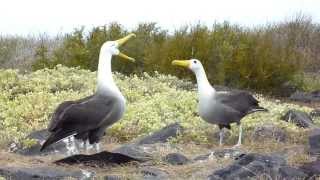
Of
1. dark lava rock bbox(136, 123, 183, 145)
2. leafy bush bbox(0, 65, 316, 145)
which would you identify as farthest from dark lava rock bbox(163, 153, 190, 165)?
leafy bush bbox(0, 65, 316, 145)

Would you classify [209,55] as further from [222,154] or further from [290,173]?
[290,173]

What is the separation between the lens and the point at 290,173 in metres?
6.80

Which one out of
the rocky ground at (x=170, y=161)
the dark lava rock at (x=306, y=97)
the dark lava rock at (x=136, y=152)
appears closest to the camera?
the rocky ground at (x=170, y=161)

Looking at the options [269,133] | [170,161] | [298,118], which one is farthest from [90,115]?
[298,118]

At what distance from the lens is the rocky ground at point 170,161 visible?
22.7 feet

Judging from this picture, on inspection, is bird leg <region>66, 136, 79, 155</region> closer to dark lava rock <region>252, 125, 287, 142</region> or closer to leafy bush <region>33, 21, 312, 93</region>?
dark lava rock <region>252, 125, 287, 142</region>

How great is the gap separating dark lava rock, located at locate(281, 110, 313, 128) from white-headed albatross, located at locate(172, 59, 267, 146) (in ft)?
3.97

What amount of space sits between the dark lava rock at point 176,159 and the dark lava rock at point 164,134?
92 centimetres

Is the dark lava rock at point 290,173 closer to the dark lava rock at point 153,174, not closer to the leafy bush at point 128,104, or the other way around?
the dark lava rock at point 153,174

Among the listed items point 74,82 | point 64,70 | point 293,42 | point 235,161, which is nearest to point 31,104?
point 74,82

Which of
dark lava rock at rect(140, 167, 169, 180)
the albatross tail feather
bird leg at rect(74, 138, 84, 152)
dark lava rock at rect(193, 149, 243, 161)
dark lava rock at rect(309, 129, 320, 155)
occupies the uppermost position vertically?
the albatross tail feather

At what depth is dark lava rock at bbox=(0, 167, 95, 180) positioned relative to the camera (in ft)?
22.8

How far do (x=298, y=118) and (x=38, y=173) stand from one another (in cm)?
435

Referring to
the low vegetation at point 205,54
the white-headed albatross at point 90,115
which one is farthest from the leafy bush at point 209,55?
the white-headed albatross at point 90,115
